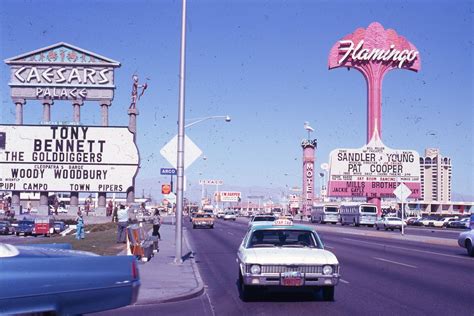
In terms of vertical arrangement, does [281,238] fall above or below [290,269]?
above

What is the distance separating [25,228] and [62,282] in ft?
150

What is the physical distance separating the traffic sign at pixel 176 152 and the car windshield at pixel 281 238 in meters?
7.61

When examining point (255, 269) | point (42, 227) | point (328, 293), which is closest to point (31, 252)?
point (255, 269)

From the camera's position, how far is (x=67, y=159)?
3366cm

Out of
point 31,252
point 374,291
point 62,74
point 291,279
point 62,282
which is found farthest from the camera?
point 62,74

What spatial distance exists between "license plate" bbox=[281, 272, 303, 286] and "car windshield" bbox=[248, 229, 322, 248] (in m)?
1.40

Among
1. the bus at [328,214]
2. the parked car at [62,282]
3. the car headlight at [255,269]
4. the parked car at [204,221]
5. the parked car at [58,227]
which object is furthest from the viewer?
the bus at [328,214]

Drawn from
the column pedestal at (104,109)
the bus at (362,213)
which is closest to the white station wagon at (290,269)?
the column pedestal at (104,109)

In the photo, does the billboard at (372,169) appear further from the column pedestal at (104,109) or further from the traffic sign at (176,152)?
the traffic sign at (176,152)

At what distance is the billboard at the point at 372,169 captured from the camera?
→ 67.2 metres

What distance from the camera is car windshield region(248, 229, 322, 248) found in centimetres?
1305

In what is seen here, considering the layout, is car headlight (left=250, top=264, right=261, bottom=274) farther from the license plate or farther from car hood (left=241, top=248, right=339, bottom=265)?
the license plate

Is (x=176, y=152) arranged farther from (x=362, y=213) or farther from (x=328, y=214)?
(x=328, y=214)

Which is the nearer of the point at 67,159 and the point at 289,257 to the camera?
the point at 289,257
